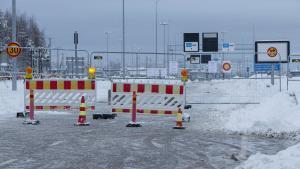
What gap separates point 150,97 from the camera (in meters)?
20.7

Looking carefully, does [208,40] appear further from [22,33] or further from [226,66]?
[22,33]

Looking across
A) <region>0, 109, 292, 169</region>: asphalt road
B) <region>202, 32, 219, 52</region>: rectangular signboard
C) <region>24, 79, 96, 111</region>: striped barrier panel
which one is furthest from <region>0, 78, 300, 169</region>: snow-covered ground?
<region>202, 32, 219, 52</region>: rectangular signboard

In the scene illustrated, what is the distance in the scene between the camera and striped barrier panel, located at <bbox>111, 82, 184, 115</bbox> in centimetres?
2047

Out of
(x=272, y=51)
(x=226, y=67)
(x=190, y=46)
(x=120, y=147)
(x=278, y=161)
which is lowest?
(x=120, y=147)

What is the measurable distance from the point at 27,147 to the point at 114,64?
26.5m

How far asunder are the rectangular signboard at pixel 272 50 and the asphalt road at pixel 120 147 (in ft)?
37.9

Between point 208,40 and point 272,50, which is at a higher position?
point 208,40

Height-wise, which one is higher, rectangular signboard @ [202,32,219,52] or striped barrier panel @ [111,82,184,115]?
rectangular signboard @ [202,32,219,52]

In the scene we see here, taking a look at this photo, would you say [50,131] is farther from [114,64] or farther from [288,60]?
[114,64]

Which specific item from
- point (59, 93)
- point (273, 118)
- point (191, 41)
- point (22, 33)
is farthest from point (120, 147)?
point (22, 33)

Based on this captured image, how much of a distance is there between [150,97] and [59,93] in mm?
3462

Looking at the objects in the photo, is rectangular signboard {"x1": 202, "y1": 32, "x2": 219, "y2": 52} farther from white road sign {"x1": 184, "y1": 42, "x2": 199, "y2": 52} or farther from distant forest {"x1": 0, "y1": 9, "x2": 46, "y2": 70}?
distant forest {"x1": 0, "y1": 9, "x2": 46, "y2": 70}

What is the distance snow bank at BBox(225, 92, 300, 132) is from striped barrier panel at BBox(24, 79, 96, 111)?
5.69m

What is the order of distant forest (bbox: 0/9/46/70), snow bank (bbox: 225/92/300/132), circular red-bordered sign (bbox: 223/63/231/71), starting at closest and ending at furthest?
snow bank (bbox: 225/92/300/132) < circular red-bordered sign (bbox: 223/63/231/71) < distant forest (bbox: 0/9/46/70)
